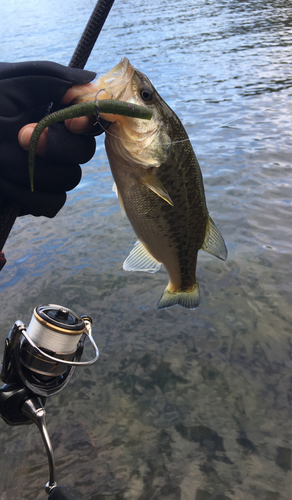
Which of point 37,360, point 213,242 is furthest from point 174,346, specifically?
point 37,360

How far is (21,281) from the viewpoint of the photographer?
194 inches

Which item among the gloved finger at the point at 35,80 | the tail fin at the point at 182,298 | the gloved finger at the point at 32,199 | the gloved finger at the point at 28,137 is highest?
the gloved finger at the point at 35,80

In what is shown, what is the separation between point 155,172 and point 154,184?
0.07 m

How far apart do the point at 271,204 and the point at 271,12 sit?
21031 millimetres

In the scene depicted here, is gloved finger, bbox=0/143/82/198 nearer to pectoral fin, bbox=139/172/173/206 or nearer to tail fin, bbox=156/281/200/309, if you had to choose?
pectoral fin, bbox=139/172/173/206

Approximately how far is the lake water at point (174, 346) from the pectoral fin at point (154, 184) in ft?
6.39

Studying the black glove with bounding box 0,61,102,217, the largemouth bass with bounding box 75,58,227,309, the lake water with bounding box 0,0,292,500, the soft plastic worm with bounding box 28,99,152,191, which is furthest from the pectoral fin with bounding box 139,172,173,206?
the lake water with bounding box 0,0,292,500

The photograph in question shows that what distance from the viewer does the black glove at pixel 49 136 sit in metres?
1.85

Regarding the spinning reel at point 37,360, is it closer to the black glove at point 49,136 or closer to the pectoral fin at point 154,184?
the black glove at point 49,136

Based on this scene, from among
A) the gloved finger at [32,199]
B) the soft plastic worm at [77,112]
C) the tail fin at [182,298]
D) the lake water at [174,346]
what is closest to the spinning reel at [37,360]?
the gloved finger at [32,199]

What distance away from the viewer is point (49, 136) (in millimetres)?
1903

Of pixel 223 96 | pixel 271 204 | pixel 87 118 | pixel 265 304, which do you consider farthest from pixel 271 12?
pixel 87 118

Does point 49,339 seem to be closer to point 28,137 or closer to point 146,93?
point 28,137

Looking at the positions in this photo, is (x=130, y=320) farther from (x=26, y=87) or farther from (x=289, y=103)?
(x=289, y=103)
